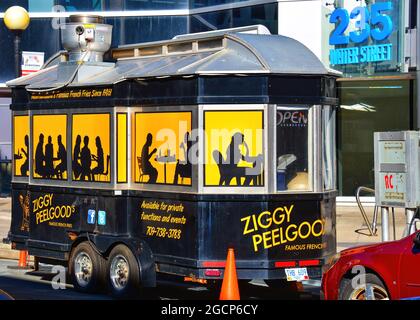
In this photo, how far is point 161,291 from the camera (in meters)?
13.7

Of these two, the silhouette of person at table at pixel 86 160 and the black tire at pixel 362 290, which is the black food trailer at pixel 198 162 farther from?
the black tire at pixel 362 290

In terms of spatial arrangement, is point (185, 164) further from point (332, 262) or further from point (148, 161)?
point (332, 262)

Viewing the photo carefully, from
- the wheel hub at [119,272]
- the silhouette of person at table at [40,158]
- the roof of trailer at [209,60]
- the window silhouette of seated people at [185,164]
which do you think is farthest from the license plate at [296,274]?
the silhouette of person at table at [40,158]

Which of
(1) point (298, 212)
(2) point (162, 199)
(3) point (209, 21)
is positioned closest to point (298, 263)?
(1) point (298, 212)

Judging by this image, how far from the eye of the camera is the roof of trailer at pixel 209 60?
11.6 meters

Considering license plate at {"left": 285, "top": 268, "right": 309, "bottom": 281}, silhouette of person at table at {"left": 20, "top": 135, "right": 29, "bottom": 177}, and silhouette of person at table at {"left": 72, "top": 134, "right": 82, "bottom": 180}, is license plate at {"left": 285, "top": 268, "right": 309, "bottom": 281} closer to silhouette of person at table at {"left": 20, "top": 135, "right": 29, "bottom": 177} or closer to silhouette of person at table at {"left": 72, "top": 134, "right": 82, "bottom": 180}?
silhouette of person at table at {"left": 72, "top": 134, "right": 82, "bottom": 180}

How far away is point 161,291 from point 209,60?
3.76 m

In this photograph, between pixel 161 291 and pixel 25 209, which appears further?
pixel 25 209

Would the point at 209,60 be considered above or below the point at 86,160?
above

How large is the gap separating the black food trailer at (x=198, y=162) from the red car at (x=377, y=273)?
1115 mm

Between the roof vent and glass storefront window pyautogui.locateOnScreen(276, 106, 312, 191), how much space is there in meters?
3.38

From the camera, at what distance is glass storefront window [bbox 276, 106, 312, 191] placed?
38.3ft

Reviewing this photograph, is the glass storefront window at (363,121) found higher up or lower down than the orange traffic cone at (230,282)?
higher up

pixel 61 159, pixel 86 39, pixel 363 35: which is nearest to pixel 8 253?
pixel 61 159
